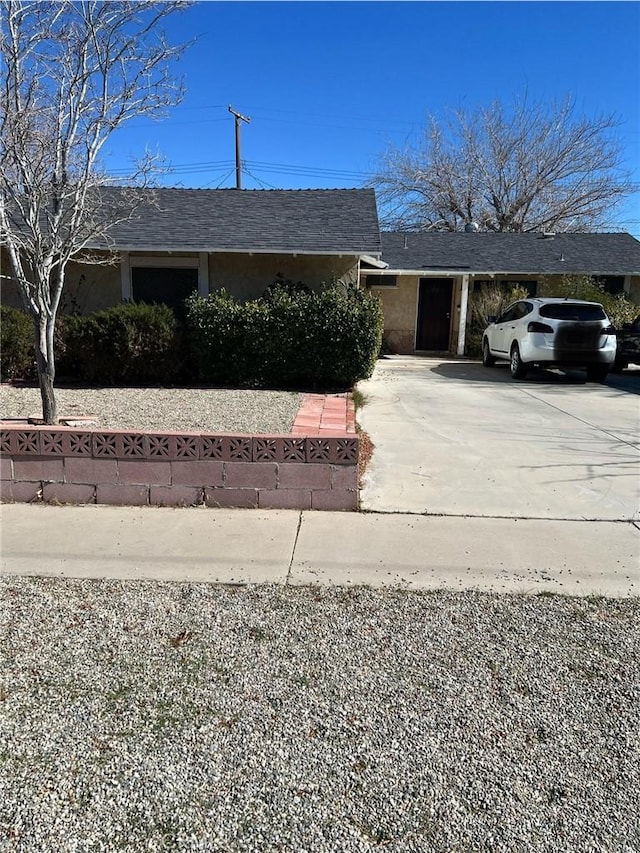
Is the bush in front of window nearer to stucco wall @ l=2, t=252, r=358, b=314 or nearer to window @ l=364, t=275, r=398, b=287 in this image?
stucco wall @ l=2, t=252, r=358, b=314

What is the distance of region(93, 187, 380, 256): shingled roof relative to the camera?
1134 centimetres

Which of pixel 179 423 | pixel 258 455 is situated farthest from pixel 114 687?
pixel 179 423

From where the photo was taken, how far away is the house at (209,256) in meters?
11.4

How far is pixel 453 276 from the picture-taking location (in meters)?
17.6

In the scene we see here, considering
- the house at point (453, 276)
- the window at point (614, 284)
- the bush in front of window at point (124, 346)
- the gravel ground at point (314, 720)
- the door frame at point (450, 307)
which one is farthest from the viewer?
the window at point (614, 284)

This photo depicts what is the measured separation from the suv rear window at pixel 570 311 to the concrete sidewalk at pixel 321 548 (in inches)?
319

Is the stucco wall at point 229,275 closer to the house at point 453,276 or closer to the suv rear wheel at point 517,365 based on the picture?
the suv rear wheel at point 517,365

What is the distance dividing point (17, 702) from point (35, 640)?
507mm

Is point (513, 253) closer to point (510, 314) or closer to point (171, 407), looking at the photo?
point (510, 314)

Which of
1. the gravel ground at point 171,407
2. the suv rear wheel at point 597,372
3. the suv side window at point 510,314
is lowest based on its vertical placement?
the gravel ground at point 171,407

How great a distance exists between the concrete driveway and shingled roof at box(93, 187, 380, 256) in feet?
9.96

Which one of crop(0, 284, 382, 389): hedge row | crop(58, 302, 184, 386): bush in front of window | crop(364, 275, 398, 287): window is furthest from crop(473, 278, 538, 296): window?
crop(58, 302, 184, 386): bush in front of window

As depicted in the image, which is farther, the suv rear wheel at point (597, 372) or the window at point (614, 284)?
the window at point (614, 284)

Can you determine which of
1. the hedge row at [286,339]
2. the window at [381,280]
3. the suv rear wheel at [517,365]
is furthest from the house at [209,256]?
the window at [381,280]
